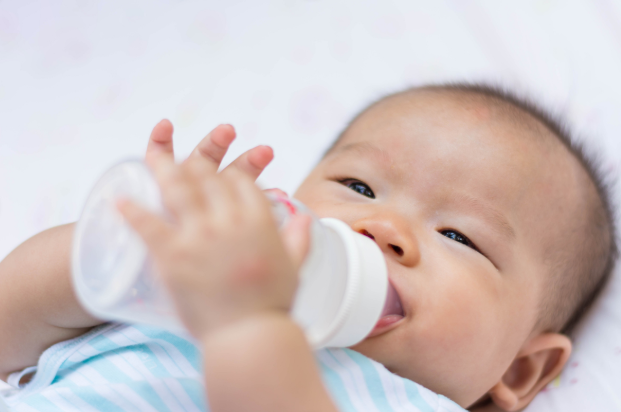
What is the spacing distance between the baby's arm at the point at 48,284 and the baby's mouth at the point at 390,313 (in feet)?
1.00

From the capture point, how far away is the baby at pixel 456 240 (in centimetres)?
99

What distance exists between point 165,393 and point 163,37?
1.21 meters

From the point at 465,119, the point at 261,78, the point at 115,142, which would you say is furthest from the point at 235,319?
the point at 261,78

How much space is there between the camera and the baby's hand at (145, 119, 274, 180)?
3.30ft

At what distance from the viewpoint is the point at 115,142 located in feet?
5.47

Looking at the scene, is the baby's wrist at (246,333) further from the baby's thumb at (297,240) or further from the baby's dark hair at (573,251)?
the baby's dark hair at (573,251)

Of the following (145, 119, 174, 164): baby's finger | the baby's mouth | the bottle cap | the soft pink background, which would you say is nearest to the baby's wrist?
the bottle cap

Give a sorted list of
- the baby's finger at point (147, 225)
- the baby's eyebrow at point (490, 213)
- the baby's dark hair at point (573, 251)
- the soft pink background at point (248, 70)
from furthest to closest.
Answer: the soft pink background at point (248, 70), the baby's dark hair at point (573, 251), the baby's eyebrow at point (490, 213), the baby's finger at point (147, 225)

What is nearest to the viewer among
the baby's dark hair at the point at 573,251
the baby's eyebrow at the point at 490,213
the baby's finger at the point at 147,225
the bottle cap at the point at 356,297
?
the baby's finger at the point at 147,225

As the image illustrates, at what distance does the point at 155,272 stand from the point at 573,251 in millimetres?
863

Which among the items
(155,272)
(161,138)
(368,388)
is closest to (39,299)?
(161,138)

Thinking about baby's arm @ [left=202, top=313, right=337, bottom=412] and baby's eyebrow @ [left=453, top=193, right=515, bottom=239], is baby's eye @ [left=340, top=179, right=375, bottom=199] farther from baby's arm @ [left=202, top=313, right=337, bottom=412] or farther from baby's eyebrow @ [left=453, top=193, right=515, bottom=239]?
baby's arm @ [left=202, top=313, right=337, bottom=412]

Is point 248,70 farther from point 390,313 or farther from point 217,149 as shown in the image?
point 390,313

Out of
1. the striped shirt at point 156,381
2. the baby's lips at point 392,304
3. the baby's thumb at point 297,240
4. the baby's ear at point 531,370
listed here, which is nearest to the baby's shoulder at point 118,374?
the striped shirt at point 156,381
